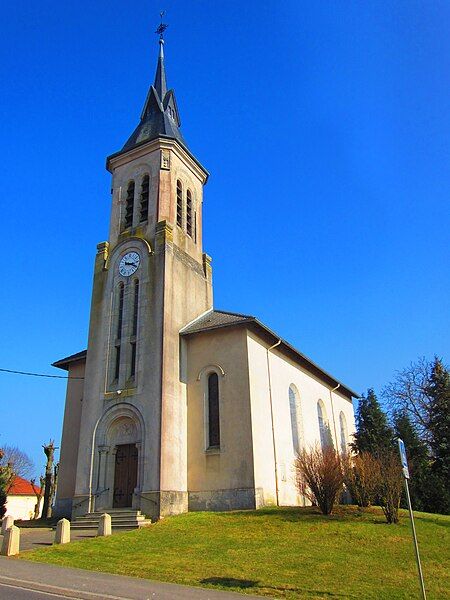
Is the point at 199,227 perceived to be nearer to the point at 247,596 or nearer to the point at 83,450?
the point at 83,450

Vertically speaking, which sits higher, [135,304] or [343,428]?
[135,304]

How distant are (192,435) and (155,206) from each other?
456 inches

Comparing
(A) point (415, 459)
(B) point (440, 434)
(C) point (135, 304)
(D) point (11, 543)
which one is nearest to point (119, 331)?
(C) point (135, 304)

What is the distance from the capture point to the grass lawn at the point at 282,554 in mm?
9727

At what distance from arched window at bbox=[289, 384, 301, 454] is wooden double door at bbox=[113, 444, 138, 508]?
807 centimetres

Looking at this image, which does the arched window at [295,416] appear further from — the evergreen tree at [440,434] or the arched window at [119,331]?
the arched window at [119,331]

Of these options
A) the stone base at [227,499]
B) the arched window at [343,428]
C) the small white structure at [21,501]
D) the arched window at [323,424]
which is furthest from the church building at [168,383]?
the small white structure at [21,501]

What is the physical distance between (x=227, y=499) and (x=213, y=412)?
139 inches

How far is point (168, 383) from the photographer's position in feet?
67.8

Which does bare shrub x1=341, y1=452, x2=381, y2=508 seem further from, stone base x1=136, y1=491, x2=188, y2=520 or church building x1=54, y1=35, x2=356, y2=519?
stone base x1=136, y1=491, x2=188, y2=520

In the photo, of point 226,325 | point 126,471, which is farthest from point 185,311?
point 126,471

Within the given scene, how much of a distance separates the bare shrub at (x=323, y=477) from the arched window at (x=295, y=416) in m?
6.19

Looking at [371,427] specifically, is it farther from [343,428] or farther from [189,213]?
[189,213]

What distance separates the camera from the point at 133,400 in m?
21.0
